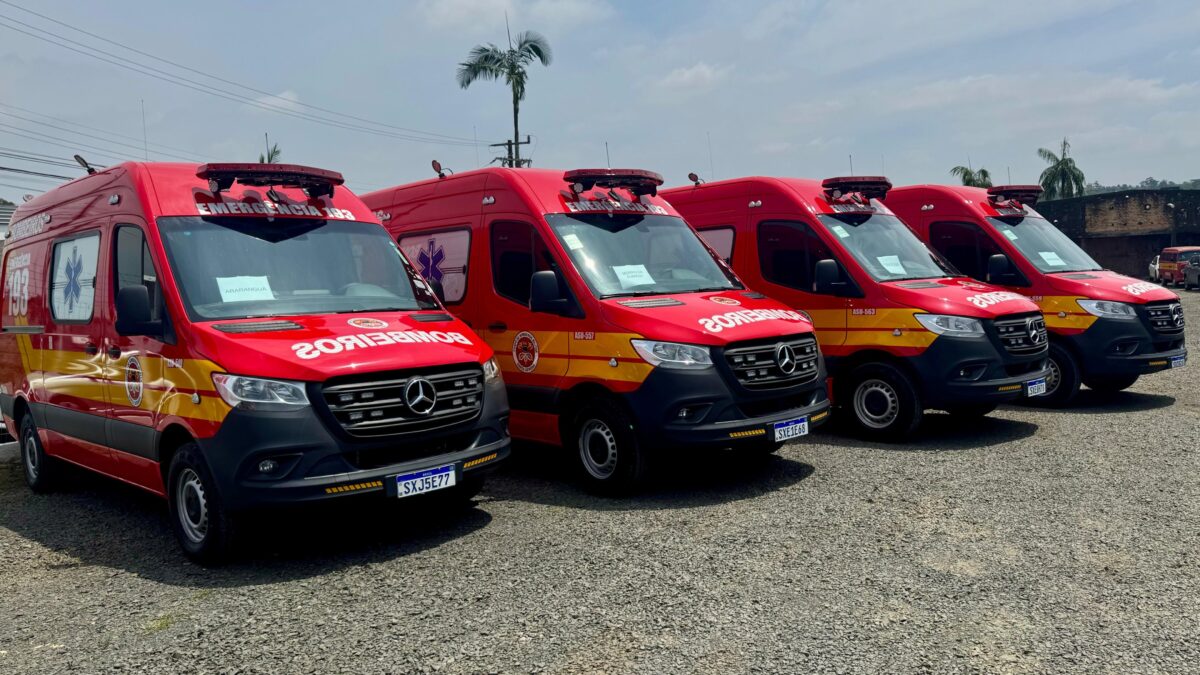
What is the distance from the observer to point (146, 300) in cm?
546

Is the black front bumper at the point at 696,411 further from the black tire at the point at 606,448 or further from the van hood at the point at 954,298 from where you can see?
the van hood at the point at 954,298

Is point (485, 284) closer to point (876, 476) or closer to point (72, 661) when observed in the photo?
point (876, 476)

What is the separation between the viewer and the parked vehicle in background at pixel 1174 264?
37969mm

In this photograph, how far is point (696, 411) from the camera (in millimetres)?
6508

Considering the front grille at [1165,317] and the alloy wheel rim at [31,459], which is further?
the front grille at [1165,317]

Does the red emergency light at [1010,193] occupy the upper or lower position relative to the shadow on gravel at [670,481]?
upper

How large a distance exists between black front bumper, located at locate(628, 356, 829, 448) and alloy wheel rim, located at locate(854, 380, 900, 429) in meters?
2.39

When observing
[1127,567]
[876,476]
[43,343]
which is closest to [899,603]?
[1127,567]

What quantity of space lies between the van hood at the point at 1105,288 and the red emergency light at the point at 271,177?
315 inches

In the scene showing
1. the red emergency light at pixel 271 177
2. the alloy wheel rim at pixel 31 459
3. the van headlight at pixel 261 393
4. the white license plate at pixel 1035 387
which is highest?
the red emergency light at pixel 271 177

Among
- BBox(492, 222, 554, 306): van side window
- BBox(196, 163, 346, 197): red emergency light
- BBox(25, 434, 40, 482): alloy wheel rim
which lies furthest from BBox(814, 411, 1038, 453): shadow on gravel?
BBox(25, 434, 40, 482): alloy wheel rim

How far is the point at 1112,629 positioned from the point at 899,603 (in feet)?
2.98

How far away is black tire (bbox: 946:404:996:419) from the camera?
8.52m

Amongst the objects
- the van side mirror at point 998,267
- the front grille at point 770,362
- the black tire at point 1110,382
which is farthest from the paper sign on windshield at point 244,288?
the black tire at point 1110,382
